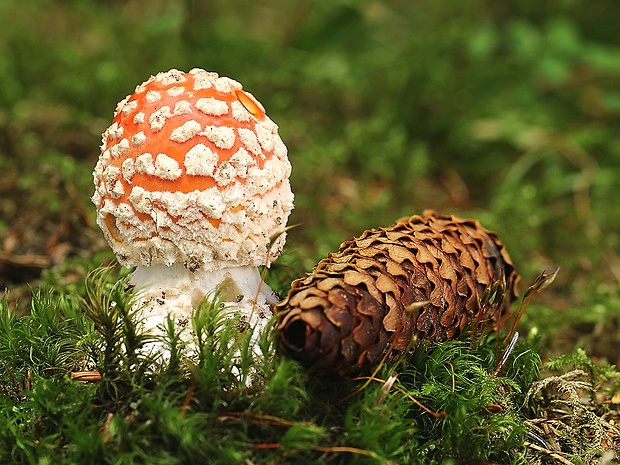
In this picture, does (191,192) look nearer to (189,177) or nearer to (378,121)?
(189,177)

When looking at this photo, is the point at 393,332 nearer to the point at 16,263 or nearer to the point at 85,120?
the point at 16,263

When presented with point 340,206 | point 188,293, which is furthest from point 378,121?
point 188,293

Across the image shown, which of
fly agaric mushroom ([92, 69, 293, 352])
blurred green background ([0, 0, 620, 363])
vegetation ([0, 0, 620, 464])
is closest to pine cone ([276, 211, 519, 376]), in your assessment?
vegetation ([0, 0, 620, 464])

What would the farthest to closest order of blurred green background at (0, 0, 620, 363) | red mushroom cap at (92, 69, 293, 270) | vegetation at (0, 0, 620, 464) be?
blurred green background at (0, 0, 620, 363) < red mushroom cap at (92, 69, 293, 270) < vegetation at (0, 0, 620, 464)

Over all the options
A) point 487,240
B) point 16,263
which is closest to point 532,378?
point 487,240

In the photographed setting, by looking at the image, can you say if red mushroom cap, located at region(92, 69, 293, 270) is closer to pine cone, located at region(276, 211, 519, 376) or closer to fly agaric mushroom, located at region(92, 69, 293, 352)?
fly agaric mushroom, located at region(92, 69, 293, 352)

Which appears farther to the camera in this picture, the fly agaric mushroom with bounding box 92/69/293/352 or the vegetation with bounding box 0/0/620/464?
the fly agaric mushroom with bounding box 92/69/293/352
